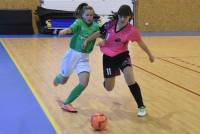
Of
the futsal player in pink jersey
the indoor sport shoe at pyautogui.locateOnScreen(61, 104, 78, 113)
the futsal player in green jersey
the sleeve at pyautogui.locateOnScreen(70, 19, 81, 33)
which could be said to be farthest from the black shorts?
the indoor sport shoe at pyautogui.locateOnScreen(61, 104, 78, 113)

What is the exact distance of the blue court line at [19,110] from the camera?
14.6 ft

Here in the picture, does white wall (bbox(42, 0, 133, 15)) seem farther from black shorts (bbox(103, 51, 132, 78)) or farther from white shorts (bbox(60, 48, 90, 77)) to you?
black shorts (bbox(103, 51, 132, 78))

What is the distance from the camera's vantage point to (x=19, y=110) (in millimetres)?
5145

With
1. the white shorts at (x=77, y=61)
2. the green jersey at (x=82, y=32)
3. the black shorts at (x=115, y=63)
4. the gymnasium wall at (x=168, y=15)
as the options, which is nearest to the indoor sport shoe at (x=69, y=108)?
the white shorts at (x=77, y=61)

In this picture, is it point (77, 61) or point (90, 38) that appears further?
point (77, 61)

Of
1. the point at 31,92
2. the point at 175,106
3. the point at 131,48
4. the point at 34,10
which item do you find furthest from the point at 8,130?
the point at 34,10

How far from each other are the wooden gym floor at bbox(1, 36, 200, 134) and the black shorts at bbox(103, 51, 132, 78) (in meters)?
0.54

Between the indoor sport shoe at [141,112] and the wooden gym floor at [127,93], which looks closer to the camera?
the wooden gym floor at [127,93]

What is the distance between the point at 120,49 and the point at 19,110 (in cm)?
156

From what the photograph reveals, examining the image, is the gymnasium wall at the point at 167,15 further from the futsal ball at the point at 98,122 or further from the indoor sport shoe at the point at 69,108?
the futsal ball at the point at 98,122

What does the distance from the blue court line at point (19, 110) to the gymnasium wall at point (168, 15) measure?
9.53 meters

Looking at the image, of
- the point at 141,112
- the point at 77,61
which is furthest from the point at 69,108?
the point at 141,112

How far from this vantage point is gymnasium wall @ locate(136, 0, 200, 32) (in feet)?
52.1

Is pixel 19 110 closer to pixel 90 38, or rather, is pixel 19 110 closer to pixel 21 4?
pixel 90 38
